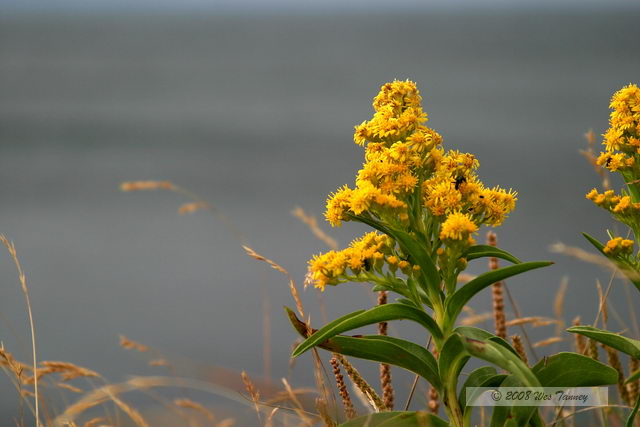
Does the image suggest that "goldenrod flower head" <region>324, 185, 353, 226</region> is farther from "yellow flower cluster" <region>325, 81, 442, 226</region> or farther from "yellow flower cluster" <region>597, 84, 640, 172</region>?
"yellow flower cluster" <region>597, 84, 640, 172</region>

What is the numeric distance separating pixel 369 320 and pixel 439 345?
11cm

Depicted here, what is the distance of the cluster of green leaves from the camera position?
0.80 metres

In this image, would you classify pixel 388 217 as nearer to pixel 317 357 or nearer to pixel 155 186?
pixel 317 357

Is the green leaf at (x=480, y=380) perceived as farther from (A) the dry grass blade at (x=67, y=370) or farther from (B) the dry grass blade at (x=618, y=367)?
(A) the dry grass blade at (x=67, y=370)

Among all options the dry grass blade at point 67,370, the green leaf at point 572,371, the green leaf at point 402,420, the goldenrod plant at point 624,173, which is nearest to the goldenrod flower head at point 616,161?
the goldenrod plant at point 624,173

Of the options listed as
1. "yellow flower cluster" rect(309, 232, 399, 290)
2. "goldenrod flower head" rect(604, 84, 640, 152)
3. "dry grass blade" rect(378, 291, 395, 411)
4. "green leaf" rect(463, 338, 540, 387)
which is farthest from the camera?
"dry grass blade" rect(378, 291, 395, 411)

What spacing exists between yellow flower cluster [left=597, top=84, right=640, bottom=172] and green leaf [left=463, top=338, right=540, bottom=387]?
31 centimetres

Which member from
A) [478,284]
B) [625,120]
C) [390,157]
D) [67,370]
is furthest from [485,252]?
[67,370]

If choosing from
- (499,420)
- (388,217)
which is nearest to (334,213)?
(388,217)

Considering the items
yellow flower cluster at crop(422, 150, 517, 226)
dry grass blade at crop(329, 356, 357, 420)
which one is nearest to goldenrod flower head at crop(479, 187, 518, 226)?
yellow flower cluster at crop(422, 150, 517, 226)

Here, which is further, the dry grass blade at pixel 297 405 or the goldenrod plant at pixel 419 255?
the dry grass blade at pixel 297 405

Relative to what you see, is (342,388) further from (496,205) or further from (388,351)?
(496,205)

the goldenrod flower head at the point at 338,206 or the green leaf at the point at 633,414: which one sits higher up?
the goldenrod flower head at the point at 338,206

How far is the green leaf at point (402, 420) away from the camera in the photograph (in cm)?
82
